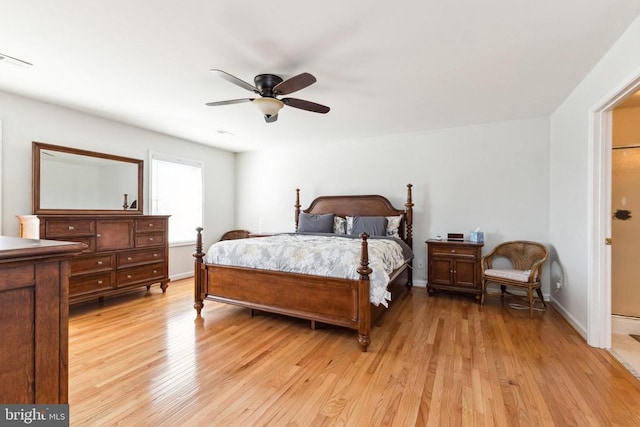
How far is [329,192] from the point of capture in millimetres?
5402

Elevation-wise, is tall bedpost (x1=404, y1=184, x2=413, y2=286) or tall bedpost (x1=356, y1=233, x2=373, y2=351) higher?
tall bedpost (x1=404, y1=184, x2=413, y2=286)

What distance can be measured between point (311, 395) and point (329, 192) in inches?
151

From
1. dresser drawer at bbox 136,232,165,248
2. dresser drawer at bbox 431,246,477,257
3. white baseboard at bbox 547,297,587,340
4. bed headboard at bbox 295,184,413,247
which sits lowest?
white baseboard at bbox 547,297,587,340

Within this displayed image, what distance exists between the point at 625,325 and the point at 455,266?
5.48 feet

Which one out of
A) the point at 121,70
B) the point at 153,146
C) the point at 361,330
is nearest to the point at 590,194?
the point at 361,330

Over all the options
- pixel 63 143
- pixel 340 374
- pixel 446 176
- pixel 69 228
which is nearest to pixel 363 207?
pixel 446 176

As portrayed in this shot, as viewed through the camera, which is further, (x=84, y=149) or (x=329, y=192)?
(x=329, y=192)

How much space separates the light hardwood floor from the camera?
1.72 m

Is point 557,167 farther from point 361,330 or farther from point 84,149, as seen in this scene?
point 84,149

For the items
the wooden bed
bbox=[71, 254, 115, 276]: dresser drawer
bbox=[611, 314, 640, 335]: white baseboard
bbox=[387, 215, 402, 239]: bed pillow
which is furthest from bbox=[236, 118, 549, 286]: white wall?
bbox=[71, 254, 115, 276]: dresser drawer

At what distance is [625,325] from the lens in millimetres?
2926

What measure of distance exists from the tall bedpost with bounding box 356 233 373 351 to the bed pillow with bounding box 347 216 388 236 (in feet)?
6.06

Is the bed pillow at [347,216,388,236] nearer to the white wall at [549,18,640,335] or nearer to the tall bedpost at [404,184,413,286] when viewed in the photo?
the tall bedpost at [404,184,413,286]

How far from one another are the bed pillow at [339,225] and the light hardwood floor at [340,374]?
179cm
